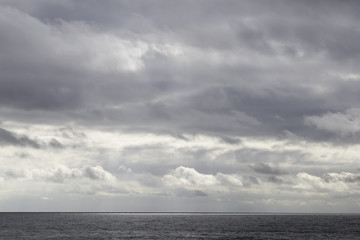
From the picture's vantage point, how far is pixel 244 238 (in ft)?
392

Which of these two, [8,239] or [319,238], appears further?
[319,238]

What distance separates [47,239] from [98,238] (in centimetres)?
1484

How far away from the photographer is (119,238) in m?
118

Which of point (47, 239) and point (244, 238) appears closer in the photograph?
point (47, 239)

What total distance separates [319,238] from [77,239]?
7585cm

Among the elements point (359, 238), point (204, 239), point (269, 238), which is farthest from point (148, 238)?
point (359, 238)

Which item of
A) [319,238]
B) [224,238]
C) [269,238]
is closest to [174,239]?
[224,238]

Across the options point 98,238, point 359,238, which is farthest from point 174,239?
point 359,238

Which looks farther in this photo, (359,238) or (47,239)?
(359,238)

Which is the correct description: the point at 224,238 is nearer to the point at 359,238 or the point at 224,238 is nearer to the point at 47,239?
the point at 359,238

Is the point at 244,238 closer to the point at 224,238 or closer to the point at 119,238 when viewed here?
the point at 224,238

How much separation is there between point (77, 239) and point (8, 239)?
20.6 meters

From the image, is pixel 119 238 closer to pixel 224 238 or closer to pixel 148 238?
pixel 148 238

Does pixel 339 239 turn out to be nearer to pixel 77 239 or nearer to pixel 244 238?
pixel 244 238
